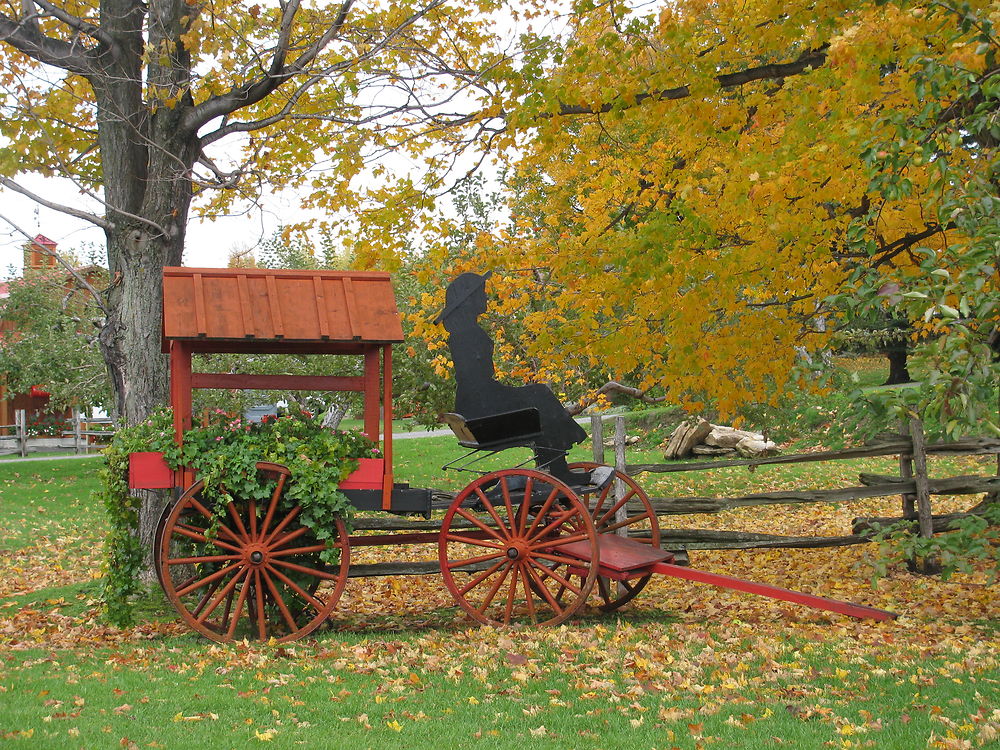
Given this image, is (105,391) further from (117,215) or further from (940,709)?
(940,709)

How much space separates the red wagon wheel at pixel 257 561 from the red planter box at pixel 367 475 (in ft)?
0.97

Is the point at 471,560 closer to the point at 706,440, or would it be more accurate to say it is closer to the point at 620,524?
the point at 620,524

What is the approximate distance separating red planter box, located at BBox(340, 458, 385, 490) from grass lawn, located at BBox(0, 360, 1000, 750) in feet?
3.55

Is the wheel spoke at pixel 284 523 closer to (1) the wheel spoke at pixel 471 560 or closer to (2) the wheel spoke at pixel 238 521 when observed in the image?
(2) the wheel spoke at pixel 238 521

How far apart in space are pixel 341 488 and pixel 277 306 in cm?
137

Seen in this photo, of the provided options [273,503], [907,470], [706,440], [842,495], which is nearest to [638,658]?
[273,503]

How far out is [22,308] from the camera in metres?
27.9

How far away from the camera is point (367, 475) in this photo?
22.3 feet

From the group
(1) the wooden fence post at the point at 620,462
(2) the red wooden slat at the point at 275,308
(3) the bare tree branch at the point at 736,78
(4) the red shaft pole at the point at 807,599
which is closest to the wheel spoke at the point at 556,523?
(4) the red shaft pole at the point at 807,599

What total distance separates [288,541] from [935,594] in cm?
539

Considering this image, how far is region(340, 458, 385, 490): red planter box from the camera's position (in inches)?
267

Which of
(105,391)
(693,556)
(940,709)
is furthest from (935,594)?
(105,391)

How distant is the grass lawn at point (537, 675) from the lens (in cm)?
446

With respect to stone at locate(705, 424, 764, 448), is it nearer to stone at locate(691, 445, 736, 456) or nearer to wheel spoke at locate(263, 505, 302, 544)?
stone at locate(691, 445, 736, 456)
